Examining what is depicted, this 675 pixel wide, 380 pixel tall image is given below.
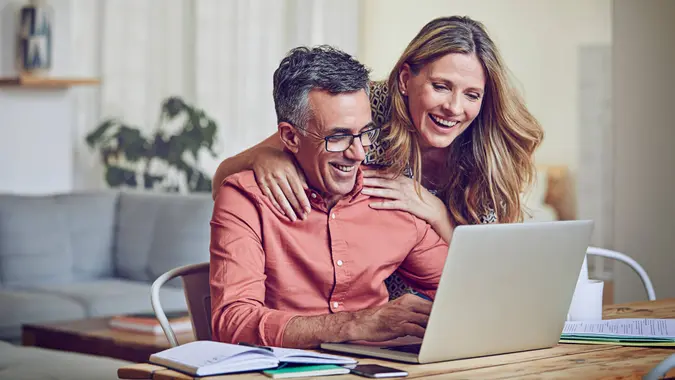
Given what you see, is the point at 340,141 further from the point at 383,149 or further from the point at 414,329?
the point at 414,329

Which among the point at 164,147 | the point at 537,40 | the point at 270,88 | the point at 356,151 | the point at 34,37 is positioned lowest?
the point at 356,151

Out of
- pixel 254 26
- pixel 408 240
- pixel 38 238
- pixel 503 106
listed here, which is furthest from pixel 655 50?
pixel 254 26

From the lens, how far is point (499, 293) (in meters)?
1.56

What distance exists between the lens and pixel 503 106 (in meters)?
2.26

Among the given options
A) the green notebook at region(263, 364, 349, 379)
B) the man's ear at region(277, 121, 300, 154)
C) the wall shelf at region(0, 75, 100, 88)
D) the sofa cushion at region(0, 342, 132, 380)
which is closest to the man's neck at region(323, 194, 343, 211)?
the man's ear at region(277, 121, 300, 154)

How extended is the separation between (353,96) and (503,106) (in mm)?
450

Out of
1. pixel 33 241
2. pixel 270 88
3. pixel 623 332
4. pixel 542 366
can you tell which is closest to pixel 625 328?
pixel 623 332

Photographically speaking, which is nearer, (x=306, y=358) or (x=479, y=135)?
(x=306, y=358)

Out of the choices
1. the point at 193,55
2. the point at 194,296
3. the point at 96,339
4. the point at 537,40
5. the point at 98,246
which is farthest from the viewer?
the point at 537,40

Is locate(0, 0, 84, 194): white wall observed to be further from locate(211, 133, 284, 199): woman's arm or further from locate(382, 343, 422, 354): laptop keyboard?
locate(382, 343, 422, 354): laptop keyboard

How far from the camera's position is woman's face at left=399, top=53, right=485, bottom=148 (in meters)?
2.23

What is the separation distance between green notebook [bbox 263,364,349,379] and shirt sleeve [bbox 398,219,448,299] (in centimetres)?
79

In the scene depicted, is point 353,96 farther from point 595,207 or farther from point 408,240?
point 595,207

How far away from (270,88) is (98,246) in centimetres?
226
